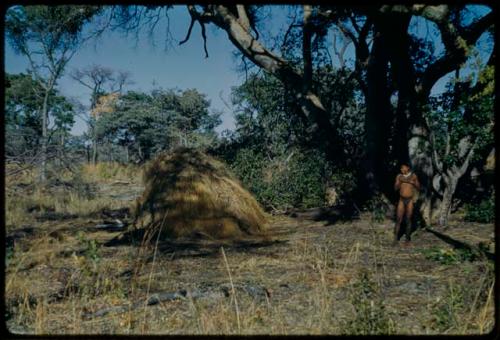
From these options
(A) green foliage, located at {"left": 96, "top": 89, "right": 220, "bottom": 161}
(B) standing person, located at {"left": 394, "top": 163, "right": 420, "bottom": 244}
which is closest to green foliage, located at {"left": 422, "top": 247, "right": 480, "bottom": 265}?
(B) standing person, located at {"left": 394, "top": 163, "right": 420, "bottom": 244}

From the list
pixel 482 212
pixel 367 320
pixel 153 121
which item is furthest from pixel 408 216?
pixel 153 121

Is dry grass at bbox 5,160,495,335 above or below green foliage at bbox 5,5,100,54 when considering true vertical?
below

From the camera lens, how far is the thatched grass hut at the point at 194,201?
32.1ft

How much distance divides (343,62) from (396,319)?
1221 centimetres

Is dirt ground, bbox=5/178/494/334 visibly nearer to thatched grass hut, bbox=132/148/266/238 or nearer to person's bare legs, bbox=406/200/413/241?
person's bare legs, bbox=406/200/413/241

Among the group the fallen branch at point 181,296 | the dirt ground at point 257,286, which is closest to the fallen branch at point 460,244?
the dirt ground at point 257,286

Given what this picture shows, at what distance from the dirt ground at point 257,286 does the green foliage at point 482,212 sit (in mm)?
366

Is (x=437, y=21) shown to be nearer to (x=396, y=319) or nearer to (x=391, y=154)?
(x=391, y=154)

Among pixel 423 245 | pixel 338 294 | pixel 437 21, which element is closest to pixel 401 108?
pixel 437 21

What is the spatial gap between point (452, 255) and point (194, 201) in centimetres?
520

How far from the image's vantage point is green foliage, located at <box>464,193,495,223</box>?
9953 mm

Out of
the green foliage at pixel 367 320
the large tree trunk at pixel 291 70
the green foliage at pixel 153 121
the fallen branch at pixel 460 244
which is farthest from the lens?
the green foliage at pixel 153 121

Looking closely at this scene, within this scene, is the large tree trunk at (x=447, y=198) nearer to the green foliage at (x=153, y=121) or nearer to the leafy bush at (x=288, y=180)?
the leafy bush at (x=288, y=180)

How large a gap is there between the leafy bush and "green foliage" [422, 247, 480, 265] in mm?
6392
